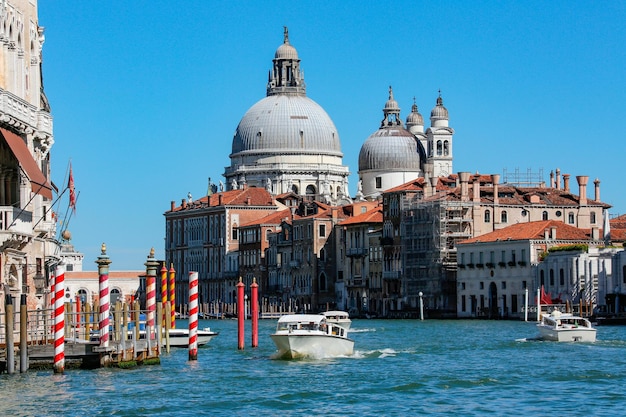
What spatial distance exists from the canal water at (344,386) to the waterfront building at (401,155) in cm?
8215

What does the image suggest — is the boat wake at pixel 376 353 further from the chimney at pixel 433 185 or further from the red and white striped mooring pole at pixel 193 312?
the chimney at pixel 433 185

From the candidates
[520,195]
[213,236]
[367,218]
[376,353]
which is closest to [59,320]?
[376,353]

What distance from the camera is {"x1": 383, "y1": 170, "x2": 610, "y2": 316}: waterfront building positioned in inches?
3504

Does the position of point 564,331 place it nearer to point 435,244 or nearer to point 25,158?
point 25,158

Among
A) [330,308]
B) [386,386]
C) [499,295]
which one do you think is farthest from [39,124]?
[330,308]

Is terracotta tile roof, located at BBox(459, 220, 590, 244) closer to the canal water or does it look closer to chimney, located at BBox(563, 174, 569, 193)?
chimney, located at BBox(563, 174, 569, 193)

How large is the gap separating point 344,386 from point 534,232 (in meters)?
50.5

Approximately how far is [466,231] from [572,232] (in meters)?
8.76

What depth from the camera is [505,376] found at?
33625 mm

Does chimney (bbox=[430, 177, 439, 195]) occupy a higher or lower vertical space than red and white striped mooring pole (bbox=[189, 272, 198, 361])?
higher

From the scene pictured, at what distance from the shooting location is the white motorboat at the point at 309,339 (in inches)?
1528

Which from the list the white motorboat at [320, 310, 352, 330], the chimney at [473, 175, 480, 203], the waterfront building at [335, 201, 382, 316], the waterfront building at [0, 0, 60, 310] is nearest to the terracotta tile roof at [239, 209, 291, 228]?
Result: the waterfront building at [335, 201, 382, 316]

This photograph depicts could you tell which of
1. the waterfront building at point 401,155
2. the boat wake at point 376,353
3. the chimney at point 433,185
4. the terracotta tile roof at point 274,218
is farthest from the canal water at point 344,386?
the waterfront building at point 401,155

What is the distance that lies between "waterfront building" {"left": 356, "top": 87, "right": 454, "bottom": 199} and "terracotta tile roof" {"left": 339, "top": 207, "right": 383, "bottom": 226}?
20.2m
